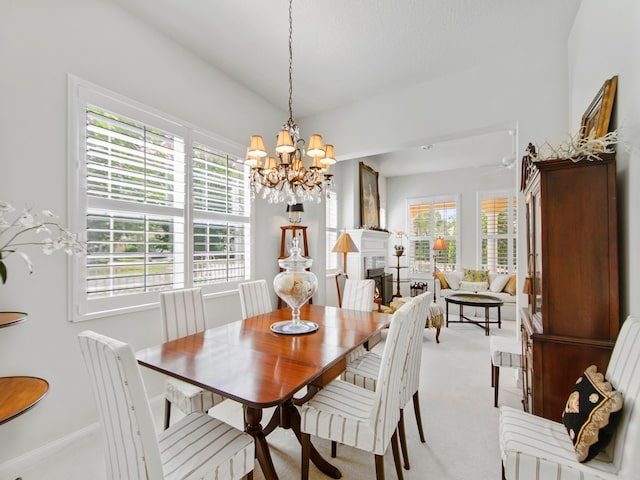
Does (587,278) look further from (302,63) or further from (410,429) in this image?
(302,63)

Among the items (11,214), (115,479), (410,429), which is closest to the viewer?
(115,479)

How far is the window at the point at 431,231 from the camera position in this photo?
695 centimetres

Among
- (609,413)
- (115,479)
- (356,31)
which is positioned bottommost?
(115,479)

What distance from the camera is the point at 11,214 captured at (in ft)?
5.90

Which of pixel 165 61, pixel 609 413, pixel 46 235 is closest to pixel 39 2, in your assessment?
pixel 165 61

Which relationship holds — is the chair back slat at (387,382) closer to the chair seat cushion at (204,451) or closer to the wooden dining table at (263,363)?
the wooden dining table at (263,363)

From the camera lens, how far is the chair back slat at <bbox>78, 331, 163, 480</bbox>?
3.20ft

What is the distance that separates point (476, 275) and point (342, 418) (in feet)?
18.7

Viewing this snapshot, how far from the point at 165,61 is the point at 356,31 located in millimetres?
1670

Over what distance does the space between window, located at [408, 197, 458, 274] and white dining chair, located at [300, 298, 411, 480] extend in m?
5.92

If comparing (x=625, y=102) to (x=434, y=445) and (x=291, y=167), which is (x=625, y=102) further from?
(x=434, y=445)

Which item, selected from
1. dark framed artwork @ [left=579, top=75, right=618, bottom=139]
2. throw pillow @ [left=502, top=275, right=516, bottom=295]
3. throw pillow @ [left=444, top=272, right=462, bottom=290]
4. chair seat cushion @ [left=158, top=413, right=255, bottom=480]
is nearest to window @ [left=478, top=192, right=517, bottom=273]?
throw pillow @ [left=502, top=275, right=516, bottom=295]

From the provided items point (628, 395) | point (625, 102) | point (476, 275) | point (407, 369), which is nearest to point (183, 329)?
point (407, 369)

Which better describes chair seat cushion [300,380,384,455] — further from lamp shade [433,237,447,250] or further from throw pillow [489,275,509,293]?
lamp shade [433,237,447,250]
